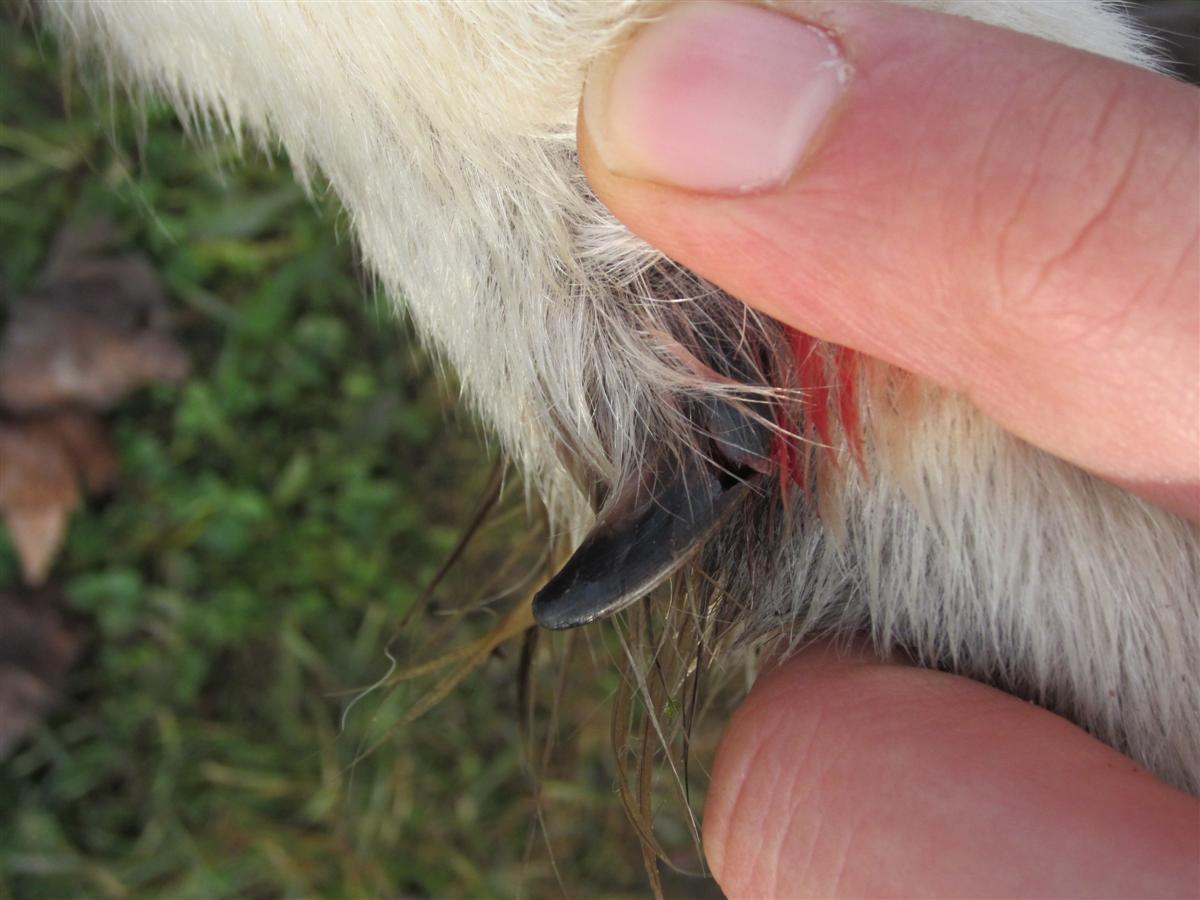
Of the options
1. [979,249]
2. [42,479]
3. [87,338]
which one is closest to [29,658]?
[42,479]

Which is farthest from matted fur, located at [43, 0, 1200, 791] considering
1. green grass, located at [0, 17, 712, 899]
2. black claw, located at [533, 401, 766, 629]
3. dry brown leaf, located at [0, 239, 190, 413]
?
dry brown leaf, located at [0, 239, 190, 413]

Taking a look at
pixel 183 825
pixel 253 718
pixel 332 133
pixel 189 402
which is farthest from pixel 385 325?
pixel 332 133

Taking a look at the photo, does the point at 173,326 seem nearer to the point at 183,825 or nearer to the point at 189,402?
the point at 189,402

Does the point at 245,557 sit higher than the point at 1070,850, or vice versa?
the point at 1070,850

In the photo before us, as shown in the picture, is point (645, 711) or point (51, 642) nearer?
point (645, 711)

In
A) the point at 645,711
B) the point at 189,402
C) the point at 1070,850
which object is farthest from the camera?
the point at 189,402

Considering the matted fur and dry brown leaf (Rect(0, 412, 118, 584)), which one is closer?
the matted fur

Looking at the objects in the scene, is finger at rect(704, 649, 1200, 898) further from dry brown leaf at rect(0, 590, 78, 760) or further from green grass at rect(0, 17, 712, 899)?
dry brown leaf at rect(0, 590, 78, 760)

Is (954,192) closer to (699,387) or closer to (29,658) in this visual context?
(699,387)
